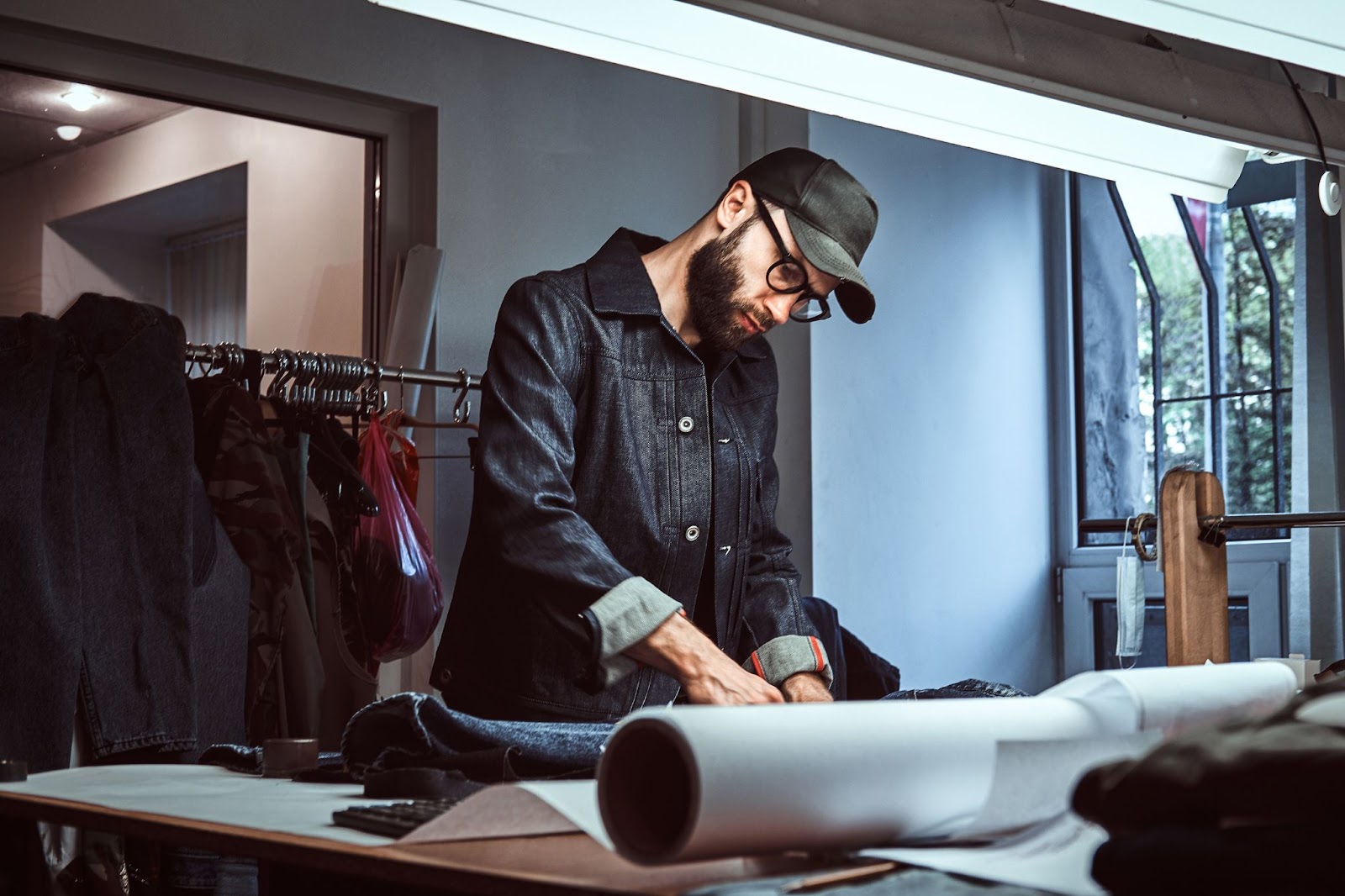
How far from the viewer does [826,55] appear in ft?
5.84

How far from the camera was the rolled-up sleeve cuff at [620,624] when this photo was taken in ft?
5.03

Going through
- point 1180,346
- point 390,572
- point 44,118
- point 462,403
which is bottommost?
point 390,572

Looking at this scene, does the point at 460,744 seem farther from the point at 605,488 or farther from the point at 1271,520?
the point at 1271,520

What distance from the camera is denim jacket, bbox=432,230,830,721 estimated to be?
1866 millimetres

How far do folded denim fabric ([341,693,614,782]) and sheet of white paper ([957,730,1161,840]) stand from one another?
17.0 inches

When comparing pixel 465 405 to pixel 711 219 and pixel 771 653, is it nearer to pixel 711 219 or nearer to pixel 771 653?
pixel 711 219

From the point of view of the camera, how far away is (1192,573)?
2.15 meters

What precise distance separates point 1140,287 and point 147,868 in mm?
3470

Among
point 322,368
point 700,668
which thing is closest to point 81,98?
point 322,368

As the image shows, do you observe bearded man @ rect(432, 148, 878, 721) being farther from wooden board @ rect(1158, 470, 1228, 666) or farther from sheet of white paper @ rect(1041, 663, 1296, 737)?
sheet of white paper @ rect(1041, 663, 1296, 737)

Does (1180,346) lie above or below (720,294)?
above

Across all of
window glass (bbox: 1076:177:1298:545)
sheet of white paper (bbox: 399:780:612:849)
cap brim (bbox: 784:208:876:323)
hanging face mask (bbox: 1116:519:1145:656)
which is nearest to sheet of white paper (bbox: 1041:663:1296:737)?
sheet of white paper (bbox: 399:780:612:849)

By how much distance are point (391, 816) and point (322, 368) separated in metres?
2.02

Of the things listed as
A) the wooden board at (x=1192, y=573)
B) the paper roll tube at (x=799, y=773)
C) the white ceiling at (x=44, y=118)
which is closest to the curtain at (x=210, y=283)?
the white ceiling at (x=44, y=118)
